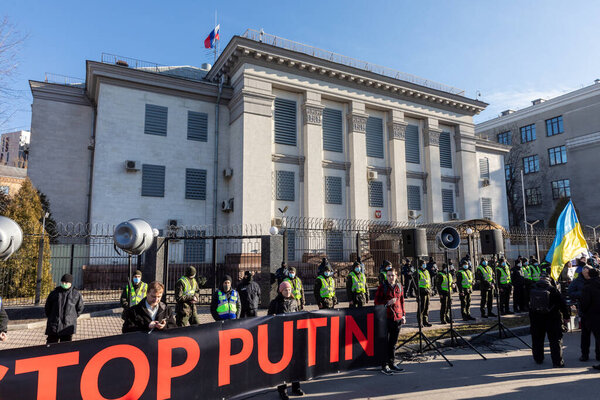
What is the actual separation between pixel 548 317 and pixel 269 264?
858 cm

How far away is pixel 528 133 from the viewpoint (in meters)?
46.2

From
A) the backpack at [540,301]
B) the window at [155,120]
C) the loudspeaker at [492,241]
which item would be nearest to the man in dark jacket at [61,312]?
the backpack at [540,301]

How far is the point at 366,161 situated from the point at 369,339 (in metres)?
21.4

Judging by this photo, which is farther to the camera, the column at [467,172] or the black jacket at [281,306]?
the column at [467,172]

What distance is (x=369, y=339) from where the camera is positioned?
6918 mm

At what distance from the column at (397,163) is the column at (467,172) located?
20.9 feet

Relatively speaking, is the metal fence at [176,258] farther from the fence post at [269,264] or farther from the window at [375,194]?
the window at [375,194]

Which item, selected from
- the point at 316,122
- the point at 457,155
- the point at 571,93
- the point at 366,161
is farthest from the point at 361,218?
the point at 571,93

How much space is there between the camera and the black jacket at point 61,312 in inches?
289

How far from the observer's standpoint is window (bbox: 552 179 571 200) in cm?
4178

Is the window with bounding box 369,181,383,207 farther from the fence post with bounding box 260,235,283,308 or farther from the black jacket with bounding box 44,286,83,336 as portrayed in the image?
the black jacket with bounding box 44,286,83,336

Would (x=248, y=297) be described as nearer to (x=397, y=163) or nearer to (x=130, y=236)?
(x=130, y=236)

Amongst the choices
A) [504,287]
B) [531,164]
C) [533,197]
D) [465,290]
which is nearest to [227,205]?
[465,290]

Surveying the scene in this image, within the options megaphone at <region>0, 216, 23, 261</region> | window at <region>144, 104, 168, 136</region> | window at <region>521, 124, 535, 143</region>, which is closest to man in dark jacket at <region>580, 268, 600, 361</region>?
megaphone at <region>0, 216, 23, 261</region>
